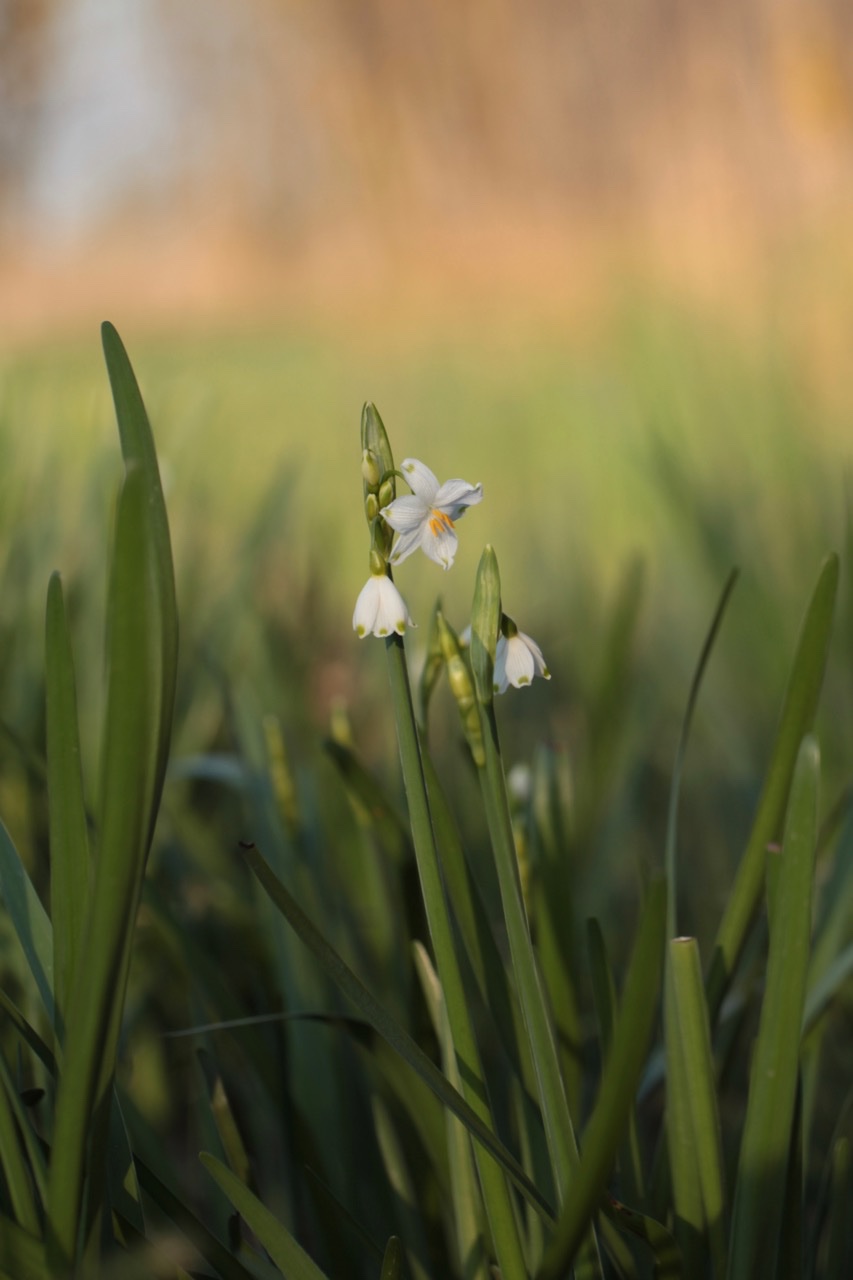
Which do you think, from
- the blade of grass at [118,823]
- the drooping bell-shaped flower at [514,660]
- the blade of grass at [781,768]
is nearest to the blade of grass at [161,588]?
the blade of grass at [118,823]

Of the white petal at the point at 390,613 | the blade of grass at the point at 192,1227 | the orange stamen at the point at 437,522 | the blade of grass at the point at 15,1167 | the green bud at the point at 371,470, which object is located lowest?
the blade of grass at the point at 192,1227

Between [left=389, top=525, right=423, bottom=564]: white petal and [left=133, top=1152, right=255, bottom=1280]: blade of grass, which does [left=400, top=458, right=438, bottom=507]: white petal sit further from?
[left=133, top=1152, right=255, bottom=1280]: blade of grass

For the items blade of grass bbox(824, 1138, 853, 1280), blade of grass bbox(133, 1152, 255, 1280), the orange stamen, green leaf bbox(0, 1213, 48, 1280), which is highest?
the orange stamen

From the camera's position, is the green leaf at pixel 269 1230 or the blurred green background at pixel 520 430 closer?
the green leaf at pixel 269 1230

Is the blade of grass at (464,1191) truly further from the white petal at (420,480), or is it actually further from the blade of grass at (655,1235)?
the white petal at (420,480)

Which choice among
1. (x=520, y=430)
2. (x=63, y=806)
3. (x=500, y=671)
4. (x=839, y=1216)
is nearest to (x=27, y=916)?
(x=63, y=806)

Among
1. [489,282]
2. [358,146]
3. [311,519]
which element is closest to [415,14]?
[358,146]

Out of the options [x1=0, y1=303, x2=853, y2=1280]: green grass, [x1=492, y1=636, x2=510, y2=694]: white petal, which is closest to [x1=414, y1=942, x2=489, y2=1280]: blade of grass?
[x1=0, y1=303, x2=853, y2=1280]: green grass

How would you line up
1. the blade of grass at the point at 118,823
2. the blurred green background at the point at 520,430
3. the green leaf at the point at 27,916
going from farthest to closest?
the blurred green background at the point at 520,430 → the green leaf at the point at 27,916 → the blade of grass at the point at 118,823
